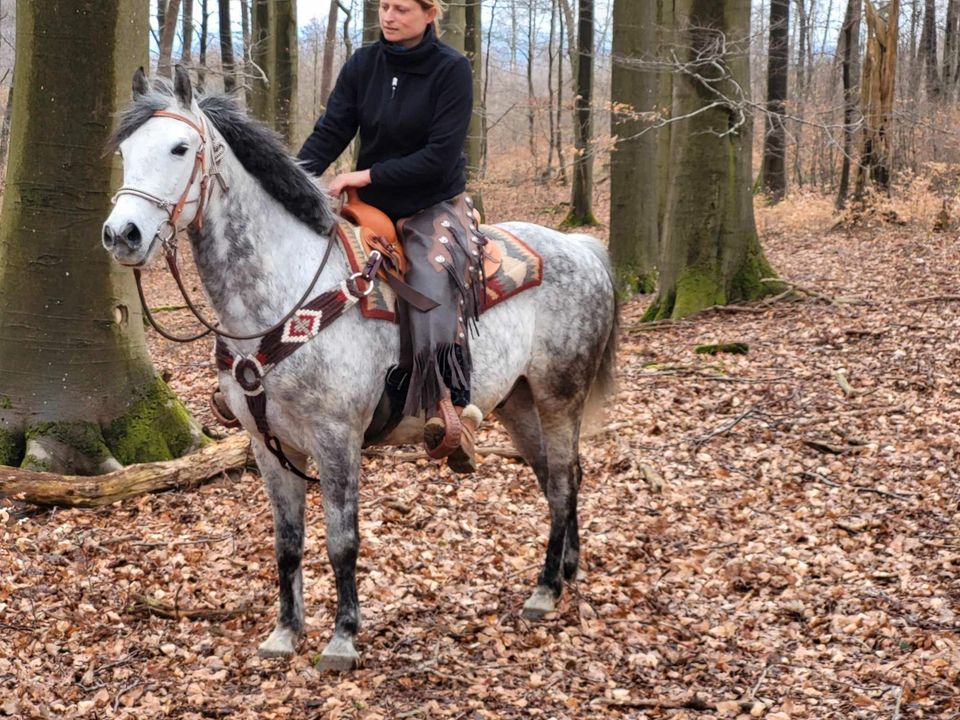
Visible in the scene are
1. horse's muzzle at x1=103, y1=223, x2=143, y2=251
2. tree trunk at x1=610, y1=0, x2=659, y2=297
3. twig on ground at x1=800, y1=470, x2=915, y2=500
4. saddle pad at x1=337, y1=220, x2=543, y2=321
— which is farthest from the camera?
tree trunk at x1=610, y1=0, x2=659, y2=297

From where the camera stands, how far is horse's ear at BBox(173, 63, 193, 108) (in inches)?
156

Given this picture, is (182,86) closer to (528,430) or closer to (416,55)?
(416,55)

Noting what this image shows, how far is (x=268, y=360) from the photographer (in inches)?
171

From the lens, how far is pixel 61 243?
6531mm

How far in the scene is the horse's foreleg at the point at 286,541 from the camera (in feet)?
15.9

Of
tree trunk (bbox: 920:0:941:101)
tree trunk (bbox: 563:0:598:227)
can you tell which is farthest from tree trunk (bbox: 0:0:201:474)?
tree trunk (bbox: 920:0:941:101)

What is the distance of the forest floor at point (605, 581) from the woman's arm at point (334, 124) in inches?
98.0

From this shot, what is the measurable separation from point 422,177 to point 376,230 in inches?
13.9

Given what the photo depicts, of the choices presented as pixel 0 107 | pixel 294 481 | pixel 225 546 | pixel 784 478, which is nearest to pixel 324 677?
pixel 294 481

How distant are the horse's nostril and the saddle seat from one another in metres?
1.24

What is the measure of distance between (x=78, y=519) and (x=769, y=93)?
2150 cm

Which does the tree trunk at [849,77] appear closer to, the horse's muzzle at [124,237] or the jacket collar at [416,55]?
the jacket collar at [416,55]

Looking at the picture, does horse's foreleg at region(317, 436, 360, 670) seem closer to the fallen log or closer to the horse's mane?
the horse's mane

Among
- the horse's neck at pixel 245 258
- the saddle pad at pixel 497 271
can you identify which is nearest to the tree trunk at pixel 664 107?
the saddle pad at pixel 497 271
